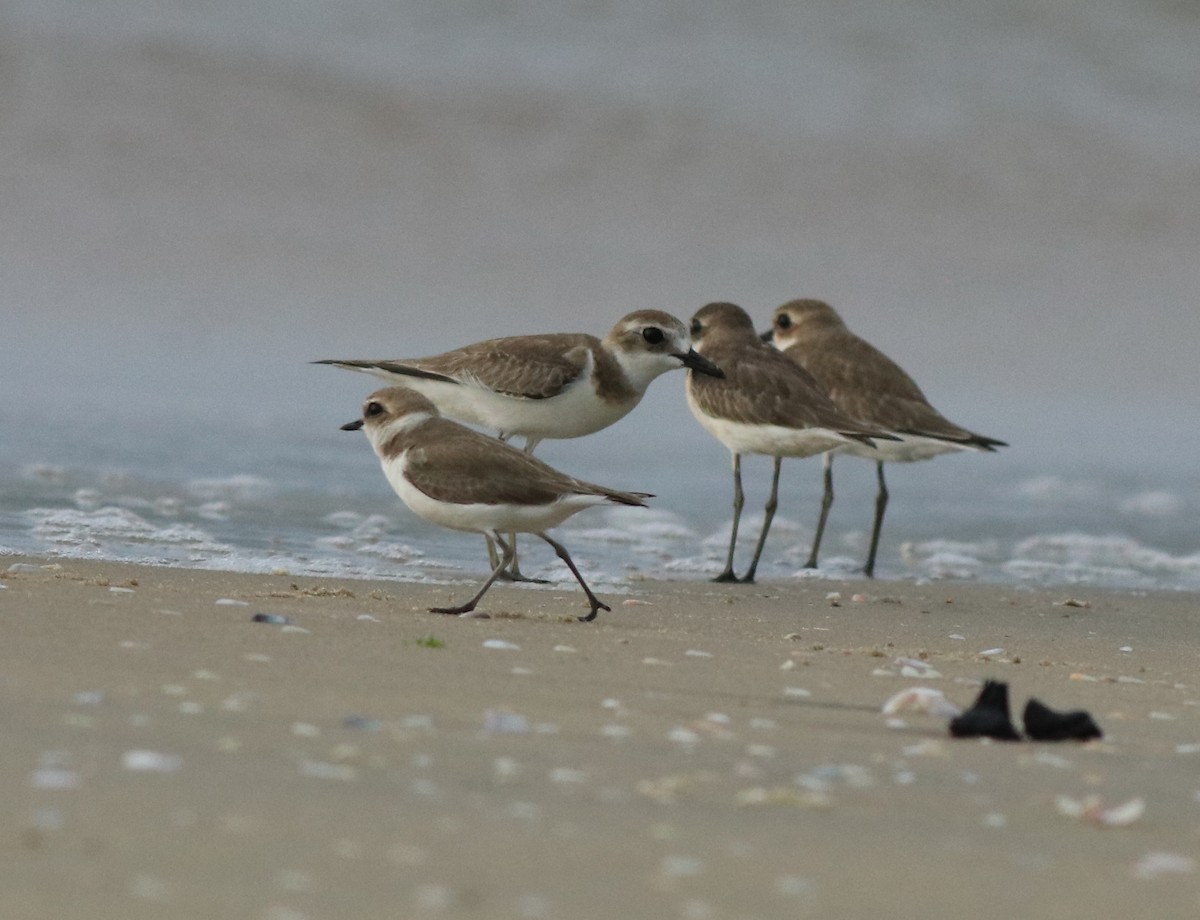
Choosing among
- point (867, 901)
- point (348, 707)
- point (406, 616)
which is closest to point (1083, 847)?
point (867, 901)

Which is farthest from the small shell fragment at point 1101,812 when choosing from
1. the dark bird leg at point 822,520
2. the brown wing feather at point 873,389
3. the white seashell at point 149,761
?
the brown wing feather at point 873,389

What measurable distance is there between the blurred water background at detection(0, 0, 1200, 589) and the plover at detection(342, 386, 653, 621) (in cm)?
564

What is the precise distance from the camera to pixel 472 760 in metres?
3.36

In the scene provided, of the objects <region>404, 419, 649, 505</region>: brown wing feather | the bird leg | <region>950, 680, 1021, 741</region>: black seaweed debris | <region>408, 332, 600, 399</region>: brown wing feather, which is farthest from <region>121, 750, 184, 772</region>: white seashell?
<region>408, 332, 600, 399</region>: brown wing feather

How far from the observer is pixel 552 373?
322 inches

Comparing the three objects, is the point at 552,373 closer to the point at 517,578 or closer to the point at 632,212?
the point at 517,578

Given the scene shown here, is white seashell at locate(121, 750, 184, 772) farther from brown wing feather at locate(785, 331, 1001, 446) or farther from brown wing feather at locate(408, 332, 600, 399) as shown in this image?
brown wing feather at locate(785, 331, 1001, 446)

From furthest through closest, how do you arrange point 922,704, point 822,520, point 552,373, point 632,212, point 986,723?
point 632,212, point 822,520, point 552,373, point 922,704, point 986,723

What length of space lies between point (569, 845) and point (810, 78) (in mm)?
17782

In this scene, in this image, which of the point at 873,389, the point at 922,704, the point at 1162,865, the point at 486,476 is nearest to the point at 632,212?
the point at 873,389

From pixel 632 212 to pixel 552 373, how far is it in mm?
10735

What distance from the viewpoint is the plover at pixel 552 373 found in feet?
26.9

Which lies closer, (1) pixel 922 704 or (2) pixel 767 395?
(1) pixel 922 704

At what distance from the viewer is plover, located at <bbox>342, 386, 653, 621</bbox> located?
600 cm
